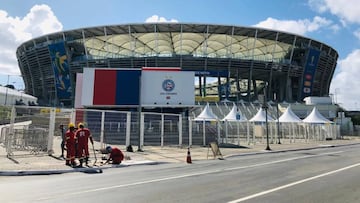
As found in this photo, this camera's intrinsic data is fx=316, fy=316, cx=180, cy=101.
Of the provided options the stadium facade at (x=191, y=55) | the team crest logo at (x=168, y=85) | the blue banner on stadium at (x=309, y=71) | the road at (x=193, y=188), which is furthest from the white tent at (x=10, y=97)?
the road at (x=193, y=188)

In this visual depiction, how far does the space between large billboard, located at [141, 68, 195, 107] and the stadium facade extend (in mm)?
33727

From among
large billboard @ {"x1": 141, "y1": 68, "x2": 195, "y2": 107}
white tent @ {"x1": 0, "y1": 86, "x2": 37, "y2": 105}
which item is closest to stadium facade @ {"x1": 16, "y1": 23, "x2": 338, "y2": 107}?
white tent @ {"x1": 0, "y1": 86, "x2": 37, "y2": 105}

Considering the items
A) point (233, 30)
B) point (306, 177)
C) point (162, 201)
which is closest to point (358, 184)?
point (306, 177)

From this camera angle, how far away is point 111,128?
19.6 meters

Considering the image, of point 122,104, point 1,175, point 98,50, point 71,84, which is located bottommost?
point 1,175

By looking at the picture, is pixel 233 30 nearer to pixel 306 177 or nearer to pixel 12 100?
pixel 12 100

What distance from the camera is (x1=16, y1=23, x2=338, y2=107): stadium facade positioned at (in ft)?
220

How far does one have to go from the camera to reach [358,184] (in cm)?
846

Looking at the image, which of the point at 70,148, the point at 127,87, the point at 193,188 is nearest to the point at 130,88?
the point at 127,87

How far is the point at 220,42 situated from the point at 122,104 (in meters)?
48.6

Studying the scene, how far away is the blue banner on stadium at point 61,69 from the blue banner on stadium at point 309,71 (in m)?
54.5

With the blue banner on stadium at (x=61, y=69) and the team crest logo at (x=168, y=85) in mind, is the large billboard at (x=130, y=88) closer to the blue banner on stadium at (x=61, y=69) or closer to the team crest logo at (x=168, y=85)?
the team crest logo at (x=168, y=85)

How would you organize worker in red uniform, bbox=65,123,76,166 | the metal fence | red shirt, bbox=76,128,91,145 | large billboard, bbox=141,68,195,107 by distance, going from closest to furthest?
1. worker in red uniform, bbox=65,123,76,166
2. red shirt, bbox=76,128,91,145
3. the metal fence
4. large billboard, bbox=141,68,195,107

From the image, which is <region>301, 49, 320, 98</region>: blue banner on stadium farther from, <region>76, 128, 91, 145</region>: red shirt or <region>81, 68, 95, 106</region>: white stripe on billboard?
<region>76, 128, 91, 145</region>: red shirt
